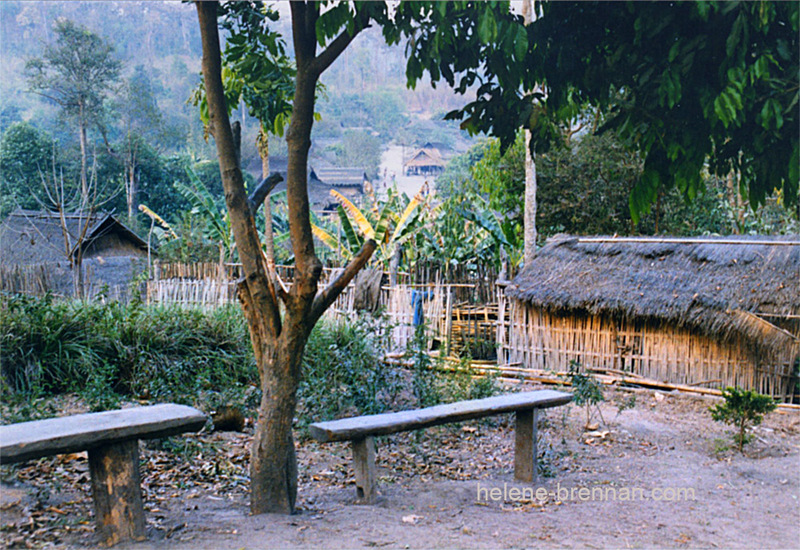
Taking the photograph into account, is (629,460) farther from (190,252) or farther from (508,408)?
(190,252)

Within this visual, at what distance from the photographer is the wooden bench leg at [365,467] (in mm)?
3893

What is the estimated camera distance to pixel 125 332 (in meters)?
6.32

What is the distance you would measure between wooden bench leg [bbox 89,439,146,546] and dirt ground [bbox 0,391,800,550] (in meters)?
0.10

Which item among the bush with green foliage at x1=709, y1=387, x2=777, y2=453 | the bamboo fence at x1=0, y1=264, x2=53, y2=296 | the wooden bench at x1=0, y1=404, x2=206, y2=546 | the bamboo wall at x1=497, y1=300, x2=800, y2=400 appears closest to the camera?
the wooden bench at x1=0, y1=404, x2=206, y2=546

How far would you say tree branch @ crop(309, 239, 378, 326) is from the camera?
3.53 meters

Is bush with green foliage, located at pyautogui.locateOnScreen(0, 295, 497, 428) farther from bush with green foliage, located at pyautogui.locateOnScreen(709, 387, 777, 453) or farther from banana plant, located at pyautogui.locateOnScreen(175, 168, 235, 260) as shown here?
banana plant, located at pyautogui.locateOnScreen(175, 168, 235, 260)

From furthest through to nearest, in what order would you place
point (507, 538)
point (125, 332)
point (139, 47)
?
point (139, 47), point (125, 332), point (507, 538)

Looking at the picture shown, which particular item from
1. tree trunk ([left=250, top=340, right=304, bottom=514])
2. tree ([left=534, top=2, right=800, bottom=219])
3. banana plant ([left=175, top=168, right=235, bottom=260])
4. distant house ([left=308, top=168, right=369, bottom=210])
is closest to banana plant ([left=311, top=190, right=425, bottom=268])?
banana plant ([left=175, top=168, right=235, bottom=260])

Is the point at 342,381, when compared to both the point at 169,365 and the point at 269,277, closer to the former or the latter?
the point at 169,365

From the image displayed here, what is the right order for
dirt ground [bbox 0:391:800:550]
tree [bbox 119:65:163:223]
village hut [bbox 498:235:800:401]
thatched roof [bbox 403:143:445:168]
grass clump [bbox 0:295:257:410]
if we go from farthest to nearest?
thatched roof [bbox 403:143:445:168], tree [bbox 119:65:163:223], village hut [bbox 498:235:800:401], grass clump [bbox 0:295:257:410], dirt ground [bbox 0:391:800:550]

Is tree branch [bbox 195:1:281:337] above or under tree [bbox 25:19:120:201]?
under

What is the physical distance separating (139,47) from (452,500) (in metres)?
64.2

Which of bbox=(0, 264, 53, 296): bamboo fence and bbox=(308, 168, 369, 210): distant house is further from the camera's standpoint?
bbox=(308, 168, 369, 210): distant house

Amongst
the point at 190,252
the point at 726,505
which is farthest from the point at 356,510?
the point at 190,252
